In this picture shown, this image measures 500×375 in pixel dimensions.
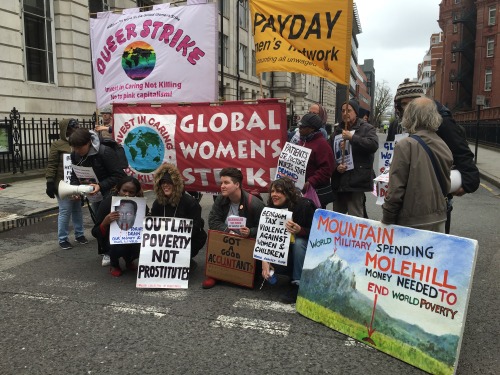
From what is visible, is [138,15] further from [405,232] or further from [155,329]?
[405,232]

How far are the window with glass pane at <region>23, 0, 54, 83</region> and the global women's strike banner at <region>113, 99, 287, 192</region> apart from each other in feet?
41.5

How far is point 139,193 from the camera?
5.20m

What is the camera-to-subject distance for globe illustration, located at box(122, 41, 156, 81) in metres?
5.98

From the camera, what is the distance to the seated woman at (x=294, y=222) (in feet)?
14.3

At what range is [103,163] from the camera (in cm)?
543

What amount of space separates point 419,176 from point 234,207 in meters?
2.16

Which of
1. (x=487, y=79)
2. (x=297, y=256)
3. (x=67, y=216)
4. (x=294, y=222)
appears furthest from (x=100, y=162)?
(x=487, y=79)

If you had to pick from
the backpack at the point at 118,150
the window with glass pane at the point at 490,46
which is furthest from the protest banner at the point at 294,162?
the window with glass pane at the point at 490,46

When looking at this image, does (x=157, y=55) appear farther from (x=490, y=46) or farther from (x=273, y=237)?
(x=490, y=46)

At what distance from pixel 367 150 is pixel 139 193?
2.68 m

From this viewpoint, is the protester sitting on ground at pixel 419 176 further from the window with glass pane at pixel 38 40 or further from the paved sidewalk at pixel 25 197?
the window with glass pane at pixel 38 40

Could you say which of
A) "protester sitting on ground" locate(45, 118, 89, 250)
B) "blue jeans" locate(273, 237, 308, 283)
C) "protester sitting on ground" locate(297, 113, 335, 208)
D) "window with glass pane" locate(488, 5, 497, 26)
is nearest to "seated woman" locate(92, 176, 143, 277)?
"protester sitting on ground" locate(45, 118, 89, 250)

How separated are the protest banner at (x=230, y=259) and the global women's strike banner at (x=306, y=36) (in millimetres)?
2109

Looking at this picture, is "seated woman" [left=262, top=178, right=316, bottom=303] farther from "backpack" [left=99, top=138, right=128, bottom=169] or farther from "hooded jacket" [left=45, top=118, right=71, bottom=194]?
"hooded jacket" [left=45, top=118, right=71, bottom=194]
